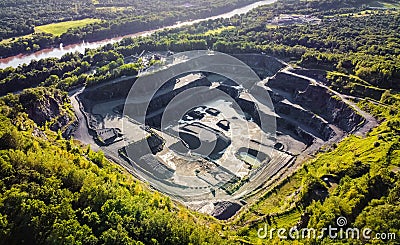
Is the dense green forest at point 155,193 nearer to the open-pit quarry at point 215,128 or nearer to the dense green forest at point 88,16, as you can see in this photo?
the open-pit quarry at point 215,128

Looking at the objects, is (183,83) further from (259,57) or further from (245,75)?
(259,57)

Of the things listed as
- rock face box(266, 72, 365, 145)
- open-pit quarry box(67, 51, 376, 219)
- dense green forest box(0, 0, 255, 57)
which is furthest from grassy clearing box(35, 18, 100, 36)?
rock face box(266, 72, 365, 145)

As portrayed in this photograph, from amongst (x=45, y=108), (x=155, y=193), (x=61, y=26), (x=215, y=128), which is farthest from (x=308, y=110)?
(x=61, y=26)

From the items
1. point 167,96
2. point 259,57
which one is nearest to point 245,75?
point 259,57

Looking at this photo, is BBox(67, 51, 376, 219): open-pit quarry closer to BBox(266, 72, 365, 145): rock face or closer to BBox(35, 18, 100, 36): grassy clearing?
BBox(266, 72, 365, 145): rock face

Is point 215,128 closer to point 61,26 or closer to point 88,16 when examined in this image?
point 61,26
